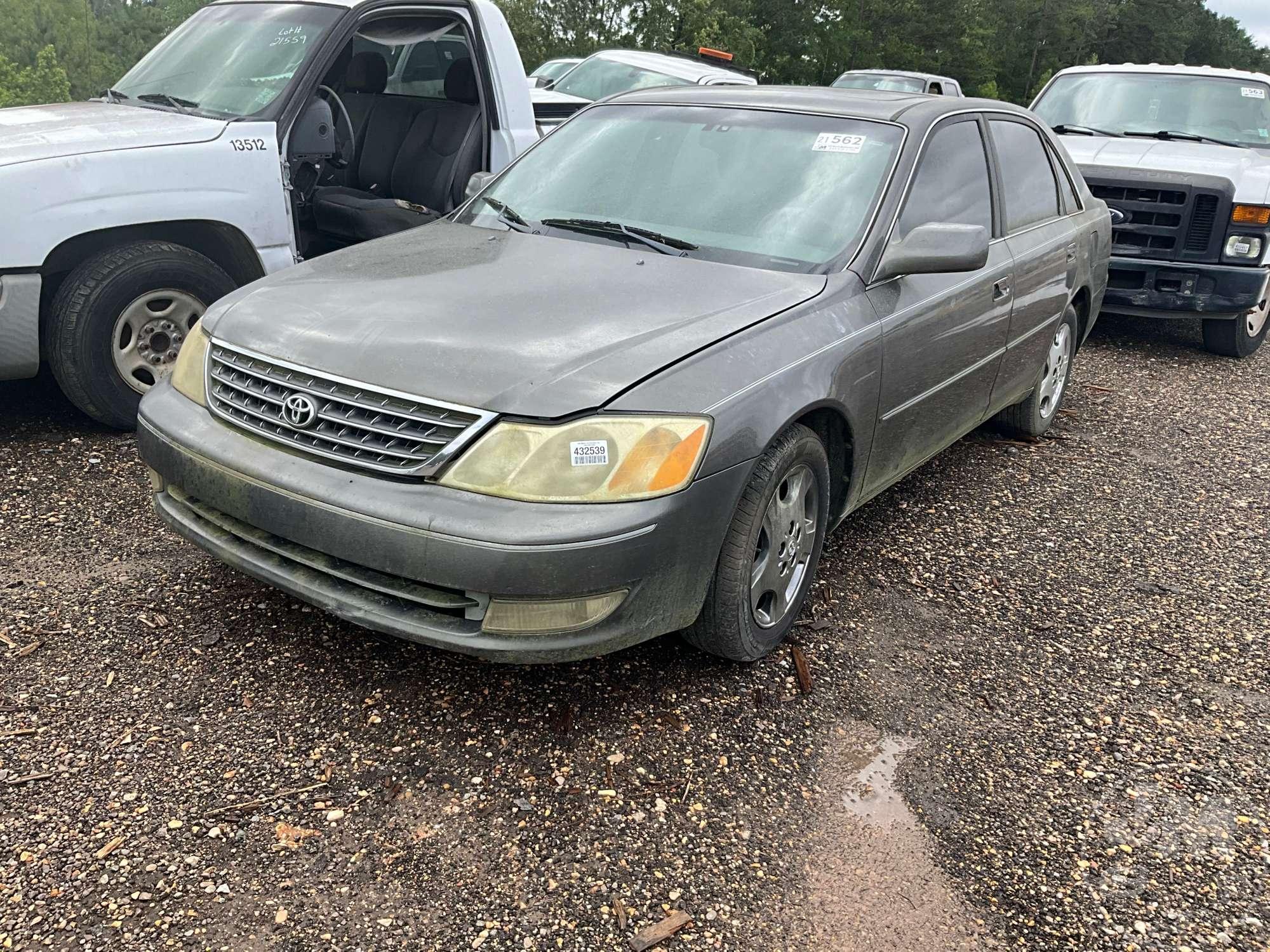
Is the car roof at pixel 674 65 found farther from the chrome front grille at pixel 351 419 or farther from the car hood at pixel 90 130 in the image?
the chrome front grille at pixel 351 419

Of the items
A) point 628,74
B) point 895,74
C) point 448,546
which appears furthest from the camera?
point 895,74

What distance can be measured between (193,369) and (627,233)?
1528 mm

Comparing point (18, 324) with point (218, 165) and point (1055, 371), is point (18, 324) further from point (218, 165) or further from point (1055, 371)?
point (1055, 371)

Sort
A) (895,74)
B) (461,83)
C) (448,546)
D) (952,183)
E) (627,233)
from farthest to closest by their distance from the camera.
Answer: (895,74) < (461,83) < (952,183) < (627,233) < (448,546)

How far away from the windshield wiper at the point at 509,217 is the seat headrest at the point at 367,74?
8.74 feet

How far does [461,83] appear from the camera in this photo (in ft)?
20.1

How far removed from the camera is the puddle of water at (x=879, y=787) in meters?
2.87

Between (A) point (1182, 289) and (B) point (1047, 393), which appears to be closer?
(B) point (1047, 393)

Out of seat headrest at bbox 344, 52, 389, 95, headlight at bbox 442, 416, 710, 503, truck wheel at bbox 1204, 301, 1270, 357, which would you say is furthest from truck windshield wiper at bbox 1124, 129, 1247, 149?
headlight at bbox 442, 416, 710, 503

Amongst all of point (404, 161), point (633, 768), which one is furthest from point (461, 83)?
point (633, 768)

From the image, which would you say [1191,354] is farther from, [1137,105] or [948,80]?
[948,80]

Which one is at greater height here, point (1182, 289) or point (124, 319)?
point (1182, 289)

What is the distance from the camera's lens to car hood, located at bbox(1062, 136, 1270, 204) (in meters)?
7.58

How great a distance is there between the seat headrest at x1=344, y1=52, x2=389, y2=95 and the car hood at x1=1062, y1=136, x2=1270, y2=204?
190 inches
